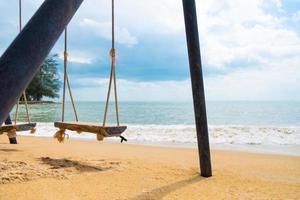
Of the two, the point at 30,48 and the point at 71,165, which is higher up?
the point at 30,48

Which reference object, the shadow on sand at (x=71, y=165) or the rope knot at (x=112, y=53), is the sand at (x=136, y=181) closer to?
the shadow on sand at (x=71, y=165)

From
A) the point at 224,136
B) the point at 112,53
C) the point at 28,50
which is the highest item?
the point at 112,53

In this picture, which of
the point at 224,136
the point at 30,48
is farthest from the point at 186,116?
the point at 30,48

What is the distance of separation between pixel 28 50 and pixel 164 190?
2.15m

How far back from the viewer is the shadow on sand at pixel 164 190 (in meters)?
2.70

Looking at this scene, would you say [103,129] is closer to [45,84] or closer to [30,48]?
[30,48]

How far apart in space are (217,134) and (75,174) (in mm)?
8119

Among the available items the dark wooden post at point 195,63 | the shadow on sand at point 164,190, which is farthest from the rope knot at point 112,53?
the shadow on sand at point 164,190

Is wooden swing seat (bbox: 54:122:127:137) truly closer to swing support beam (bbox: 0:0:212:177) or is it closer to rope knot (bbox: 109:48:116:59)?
rope knot (bbox: 109:48:116:59)

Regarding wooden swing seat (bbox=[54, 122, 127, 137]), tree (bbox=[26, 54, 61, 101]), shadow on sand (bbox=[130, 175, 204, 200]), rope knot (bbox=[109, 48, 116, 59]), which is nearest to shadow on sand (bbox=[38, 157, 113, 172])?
wooden swing seat (bbox=[54, 122, 127, 137])

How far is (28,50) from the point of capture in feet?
3.82

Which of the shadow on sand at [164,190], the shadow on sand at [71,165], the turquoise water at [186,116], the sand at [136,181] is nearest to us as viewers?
the shadow on sand at [164,190]

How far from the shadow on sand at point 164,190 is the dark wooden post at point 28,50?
1.80 meters

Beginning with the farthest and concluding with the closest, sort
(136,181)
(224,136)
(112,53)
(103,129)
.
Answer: (224,136) → (112,53) → (103,129) → (136,181)
